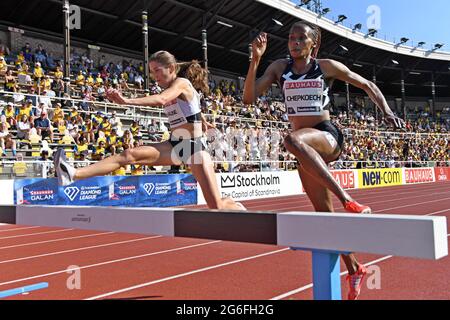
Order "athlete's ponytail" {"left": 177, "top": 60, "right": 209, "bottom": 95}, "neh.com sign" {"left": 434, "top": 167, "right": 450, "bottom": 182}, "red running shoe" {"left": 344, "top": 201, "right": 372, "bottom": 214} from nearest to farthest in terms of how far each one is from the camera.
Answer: "red running shoe" {"left": 344, "top": 201, "right": 372, "bottom": 214}, "athlete's ponytail" {"left": 177, "top": 60, "right": 209, "bottom": 95}, "neh.com sign" {"left": 434, "top": 167, "right": 450, "bottom": 182}

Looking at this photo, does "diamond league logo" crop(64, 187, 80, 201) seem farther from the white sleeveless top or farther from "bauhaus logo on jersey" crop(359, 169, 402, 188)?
"bauhaus logo on jersey" crop(359, 169, 402, 188)

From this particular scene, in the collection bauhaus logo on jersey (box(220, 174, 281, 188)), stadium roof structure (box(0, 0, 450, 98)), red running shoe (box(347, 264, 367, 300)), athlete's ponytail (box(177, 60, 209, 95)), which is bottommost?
red running shoe (box(347, 264, 367, 300))

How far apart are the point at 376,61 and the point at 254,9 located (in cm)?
1761

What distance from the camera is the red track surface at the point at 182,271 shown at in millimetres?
4488

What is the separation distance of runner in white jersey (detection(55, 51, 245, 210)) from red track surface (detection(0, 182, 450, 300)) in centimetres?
98

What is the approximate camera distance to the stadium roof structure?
25.0 meters

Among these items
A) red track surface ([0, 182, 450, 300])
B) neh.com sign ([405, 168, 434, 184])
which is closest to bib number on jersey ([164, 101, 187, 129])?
red track surface ([0, 182, 450, 300])

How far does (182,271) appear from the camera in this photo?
220 inches

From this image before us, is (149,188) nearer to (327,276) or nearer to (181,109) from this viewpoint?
(181,109)

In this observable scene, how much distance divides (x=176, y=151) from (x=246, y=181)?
13839 millimetres

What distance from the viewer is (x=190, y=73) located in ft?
15.4

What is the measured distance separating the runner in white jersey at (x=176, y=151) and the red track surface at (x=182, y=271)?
980 mm

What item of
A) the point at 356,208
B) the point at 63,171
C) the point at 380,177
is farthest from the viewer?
the point at 380,177

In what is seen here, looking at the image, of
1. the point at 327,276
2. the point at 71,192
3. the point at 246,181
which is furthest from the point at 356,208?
the point at 246,181
